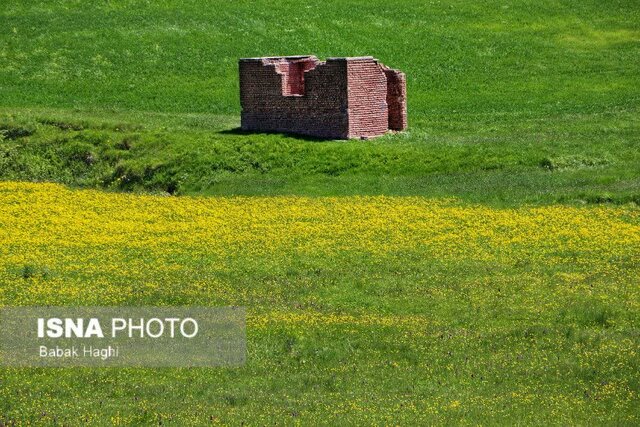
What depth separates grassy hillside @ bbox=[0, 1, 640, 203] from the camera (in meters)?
43.2

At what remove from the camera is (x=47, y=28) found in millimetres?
70250

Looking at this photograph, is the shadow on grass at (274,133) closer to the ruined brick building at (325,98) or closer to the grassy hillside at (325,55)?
the ruined brick building at (325,98)

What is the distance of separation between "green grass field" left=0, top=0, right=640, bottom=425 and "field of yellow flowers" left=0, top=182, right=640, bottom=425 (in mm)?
84

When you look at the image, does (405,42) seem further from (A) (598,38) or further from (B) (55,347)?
(B) (55,347)

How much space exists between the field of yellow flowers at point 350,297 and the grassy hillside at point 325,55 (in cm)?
295

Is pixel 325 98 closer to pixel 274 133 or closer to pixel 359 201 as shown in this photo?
pixel 274 133

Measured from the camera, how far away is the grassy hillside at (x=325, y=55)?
4319 cm

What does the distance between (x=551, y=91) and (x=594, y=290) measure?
33.9 m

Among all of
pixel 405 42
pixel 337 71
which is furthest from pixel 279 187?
pixel 405 42

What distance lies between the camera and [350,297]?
28469 mm

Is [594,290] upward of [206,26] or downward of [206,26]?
downward

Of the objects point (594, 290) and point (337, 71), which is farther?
point (337, 71)

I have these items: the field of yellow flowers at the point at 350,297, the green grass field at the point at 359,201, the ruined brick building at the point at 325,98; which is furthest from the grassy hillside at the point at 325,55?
the field of yellow flowers at the point at 350,297

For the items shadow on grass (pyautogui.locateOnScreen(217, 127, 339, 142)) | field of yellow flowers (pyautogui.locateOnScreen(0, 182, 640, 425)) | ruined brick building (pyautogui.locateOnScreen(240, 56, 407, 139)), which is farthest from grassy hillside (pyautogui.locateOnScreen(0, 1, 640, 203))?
field of yellow flowers (pyautogui.locateOnScreen(0, 182, 640, 425))
